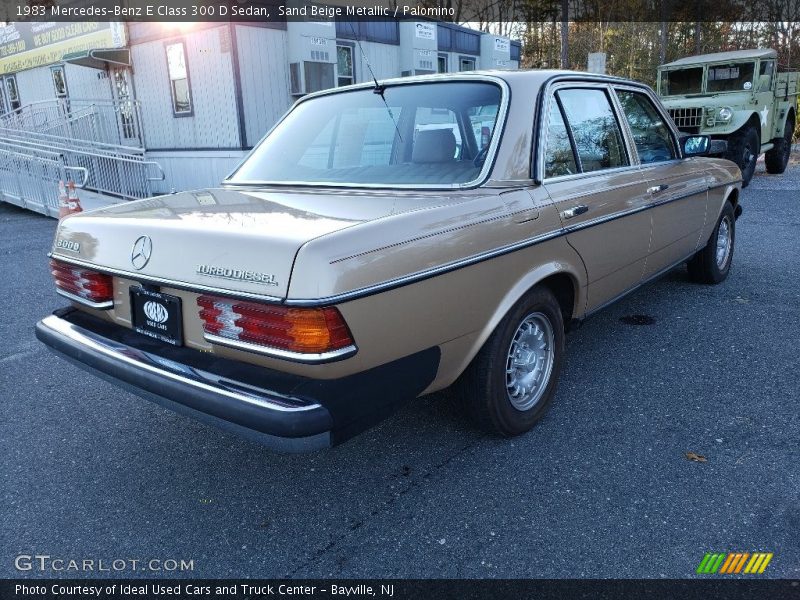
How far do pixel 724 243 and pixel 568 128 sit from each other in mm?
2948

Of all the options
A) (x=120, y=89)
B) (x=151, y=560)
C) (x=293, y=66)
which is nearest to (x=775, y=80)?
(x=293, y=66)

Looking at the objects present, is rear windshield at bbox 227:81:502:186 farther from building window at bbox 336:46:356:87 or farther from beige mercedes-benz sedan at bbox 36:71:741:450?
building window at bbox 336:46:356:87

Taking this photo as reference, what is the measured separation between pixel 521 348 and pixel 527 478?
608 mm

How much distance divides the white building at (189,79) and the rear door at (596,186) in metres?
8.66

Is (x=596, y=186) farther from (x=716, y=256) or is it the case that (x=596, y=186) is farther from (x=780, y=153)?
(x=780, y=153)

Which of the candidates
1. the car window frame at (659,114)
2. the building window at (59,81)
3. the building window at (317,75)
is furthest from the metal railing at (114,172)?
the car window frame at (659,114)

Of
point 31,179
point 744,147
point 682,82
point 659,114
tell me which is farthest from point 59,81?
point 659,114

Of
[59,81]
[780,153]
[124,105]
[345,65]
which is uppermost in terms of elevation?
[59,81]

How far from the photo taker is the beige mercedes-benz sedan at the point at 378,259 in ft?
6.72

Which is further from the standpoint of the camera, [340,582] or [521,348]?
[521,348]

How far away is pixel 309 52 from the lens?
12000 millimetres

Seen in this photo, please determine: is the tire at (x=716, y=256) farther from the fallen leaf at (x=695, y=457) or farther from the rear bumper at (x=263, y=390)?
the rear bumper at (x=263, y=390)

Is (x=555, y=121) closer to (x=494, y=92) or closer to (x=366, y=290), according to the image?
(x=494, y=92)

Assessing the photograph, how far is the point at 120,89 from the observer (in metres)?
14.0
